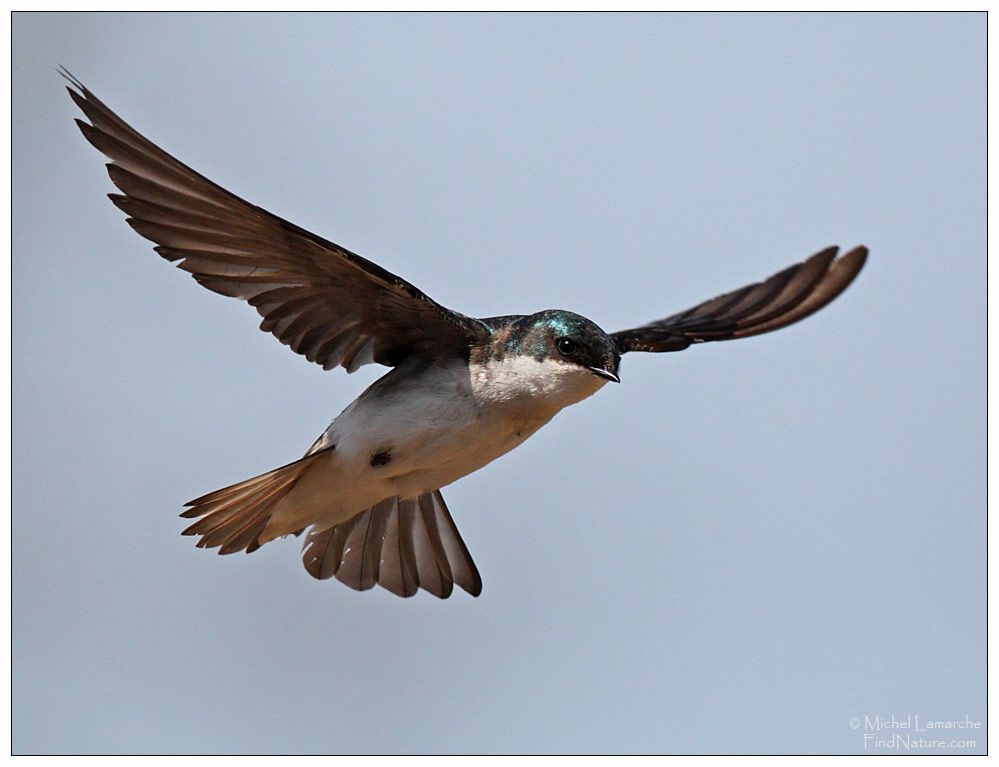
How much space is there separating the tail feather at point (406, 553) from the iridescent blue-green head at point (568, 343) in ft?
3.59

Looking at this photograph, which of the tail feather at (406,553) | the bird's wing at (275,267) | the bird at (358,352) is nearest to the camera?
the bird's wing at (275,267)

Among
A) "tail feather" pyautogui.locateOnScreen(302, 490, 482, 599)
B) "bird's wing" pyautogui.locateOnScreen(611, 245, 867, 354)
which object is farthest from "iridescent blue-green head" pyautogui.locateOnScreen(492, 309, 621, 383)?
"tail feather" pyautogui.locateOnScreen(302, 490, 482, 599)

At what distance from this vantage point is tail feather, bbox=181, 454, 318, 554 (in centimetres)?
415

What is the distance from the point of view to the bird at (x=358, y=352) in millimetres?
3842

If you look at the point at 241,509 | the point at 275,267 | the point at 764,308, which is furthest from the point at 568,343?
the point at 764,308

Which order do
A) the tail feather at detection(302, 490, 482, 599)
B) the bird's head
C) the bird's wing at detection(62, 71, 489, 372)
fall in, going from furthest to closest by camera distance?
1. the tail feather at detection(302, 490, 482, 599)
2. the bird's head
3. the bird's wing at detection(62, 71, 489, 372)

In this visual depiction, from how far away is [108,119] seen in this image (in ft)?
11.5

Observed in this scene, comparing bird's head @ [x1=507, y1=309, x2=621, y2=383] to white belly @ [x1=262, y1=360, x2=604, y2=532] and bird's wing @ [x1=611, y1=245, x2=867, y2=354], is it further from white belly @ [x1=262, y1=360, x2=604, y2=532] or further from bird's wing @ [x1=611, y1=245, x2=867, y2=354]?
bird's wing @ [x1=611, y1=245, x2=867, y2=354]

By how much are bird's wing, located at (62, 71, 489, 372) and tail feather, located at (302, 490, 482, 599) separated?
0.84m

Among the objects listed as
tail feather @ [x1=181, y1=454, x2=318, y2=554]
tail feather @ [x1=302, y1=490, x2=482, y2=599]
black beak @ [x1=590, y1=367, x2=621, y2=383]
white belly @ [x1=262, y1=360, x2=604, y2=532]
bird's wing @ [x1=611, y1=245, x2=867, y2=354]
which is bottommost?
tail feather @ [x1=302, y1=490, x2=482, y2=599]

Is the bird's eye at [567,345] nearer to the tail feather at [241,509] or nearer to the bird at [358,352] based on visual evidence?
the bird at [358,352]

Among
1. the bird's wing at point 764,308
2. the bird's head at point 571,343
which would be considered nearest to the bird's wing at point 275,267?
the bird's head at point 571,343
